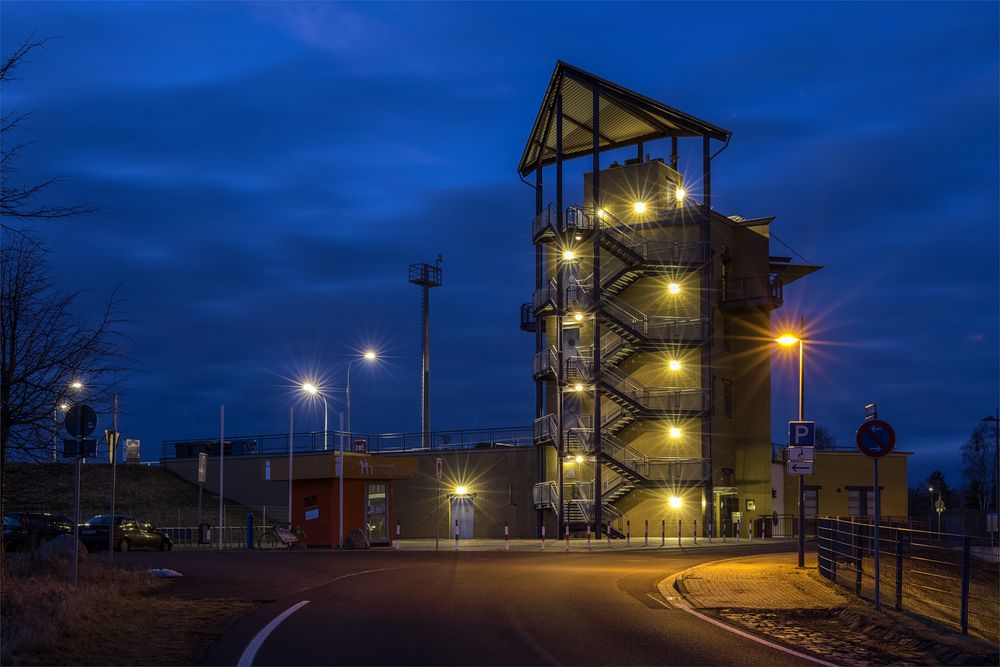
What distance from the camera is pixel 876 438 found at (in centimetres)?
1571

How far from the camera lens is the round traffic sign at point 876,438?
1557cm

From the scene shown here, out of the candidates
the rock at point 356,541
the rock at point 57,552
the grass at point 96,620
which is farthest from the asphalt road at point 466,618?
the rock at point 356,541

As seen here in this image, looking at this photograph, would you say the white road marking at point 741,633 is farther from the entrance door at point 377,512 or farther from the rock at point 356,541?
the entrance door at point 377,512

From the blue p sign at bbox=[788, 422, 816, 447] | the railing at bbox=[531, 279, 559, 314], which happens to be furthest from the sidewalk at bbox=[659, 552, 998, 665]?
the railing at bbox=[531, 279, 559, 314]

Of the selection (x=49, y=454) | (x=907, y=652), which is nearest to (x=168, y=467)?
(x=49, y=454)

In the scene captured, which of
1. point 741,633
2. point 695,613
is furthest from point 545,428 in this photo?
point 741,633

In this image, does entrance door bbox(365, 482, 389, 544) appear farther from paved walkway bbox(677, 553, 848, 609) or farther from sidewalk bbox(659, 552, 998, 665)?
sidewalk bbox(659, 552, 998, 665)

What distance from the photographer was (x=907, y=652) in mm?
11664

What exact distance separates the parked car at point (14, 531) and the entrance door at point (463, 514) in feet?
80.3

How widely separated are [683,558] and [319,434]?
34946 mm

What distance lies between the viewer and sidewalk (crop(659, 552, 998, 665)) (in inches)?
445

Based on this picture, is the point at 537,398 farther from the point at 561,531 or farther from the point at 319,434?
the point at 319,434

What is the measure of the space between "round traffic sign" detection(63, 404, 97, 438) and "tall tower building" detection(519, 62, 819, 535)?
108 ft

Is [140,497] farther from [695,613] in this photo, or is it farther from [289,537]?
[695,613]
